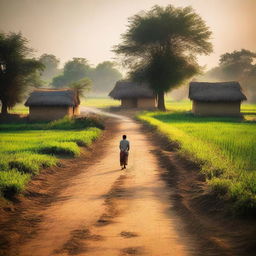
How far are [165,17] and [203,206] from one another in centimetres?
4199

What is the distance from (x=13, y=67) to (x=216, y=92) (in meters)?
26.2

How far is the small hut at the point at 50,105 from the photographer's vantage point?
38.0 m

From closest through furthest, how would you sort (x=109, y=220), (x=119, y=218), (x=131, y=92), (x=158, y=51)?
(x=109, y=220) < (x=119, y=218) < (x=158, y=51) < (x=131, y=92)

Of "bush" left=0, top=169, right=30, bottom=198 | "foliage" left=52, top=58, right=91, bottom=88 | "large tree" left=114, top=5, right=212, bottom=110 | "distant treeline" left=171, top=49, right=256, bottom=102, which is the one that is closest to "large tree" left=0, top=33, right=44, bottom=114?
"large tree" left=114, top=5, right=212, bottom=110

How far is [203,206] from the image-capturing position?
8.44 meters

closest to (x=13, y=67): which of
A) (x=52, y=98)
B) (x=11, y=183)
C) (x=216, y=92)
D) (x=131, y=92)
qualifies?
(x=52, y=98)

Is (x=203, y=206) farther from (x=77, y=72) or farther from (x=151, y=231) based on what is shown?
(x=77, y=72)

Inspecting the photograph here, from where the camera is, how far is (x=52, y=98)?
38.4 m

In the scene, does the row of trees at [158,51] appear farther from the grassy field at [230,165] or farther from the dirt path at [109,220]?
the dirt path at [109,220]

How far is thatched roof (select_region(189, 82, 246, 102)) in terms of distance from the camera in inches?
1604

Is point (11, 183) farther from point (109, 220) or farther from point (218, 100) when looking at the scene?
point (218, 100)

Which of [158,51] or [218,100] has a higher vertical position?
[158,51]

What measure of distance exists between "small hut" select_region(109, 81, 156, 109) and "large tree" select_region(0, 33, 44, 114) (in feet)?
51.4

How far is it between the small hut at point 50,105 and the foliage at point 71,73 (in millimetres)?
72418
